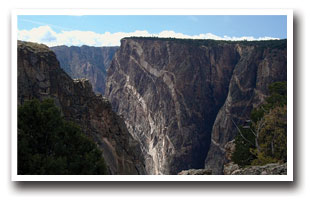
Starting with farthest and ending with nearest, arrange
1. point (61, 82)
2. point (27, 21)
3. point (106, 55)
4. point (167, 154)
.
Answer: point (106, 55) < point (167, 154) < point (61, 82) < point (27, 21)

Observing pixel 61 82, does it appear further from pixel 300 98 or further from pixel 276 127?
pixel 300 98

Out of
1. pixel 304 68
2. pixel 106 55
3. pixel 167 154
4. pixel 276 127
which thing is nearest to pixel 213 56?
pixel 167 154

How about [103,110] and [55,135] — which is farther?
[103,110]

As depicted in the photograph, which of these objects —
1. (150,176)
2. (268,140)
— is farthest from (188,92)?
(150,176)

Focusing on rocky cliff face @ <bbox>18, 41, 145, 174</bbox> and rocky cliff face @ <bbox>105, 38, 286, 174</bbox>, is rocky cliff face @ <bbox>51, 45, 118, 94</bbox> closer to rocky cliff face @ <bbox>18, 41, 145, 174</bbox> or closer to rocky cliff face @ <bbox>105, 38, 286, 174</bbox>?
rocky cliff face @ <bbox>105, 38, 286, 174</bbox>

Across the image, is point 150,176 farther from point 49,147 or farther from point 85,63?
point 85,63

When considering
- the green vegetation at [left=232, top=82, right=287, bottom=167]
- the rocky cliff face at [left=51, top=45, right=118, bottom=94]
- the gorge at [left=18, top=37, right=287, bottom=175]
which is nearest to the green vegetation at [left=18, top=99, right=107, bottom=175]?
the green vegetation at [left=232, top=82, right=287, bottom=167]

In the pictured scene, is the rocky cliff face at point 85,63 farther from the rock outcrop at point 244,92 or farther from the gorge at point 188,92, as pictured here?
the rock outcrop at point 244,92
